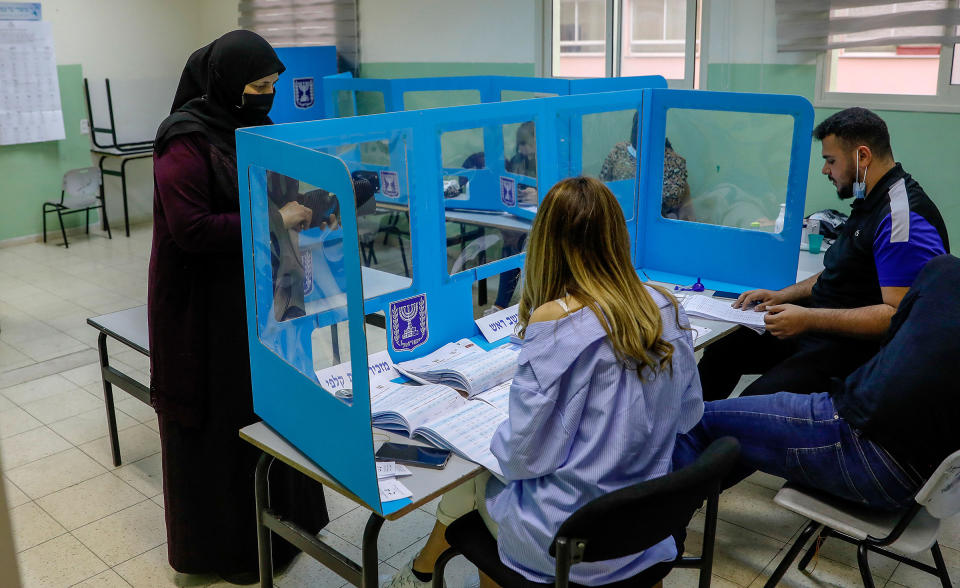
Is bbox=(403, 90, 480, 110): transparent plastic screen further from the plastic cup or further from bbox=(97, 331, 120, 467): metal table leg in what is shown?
bbox=(97, 331, 120, 467): metal table leg

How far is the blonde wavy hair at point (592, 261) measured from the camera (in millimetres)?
1557

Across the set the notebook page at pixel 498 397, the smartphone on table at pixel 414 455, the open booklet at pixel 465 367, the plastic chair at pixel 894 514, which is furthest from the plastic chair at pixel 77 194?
the plastic chair at pixel 894 514

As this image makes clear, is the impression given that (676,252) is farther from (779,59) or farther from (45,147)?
(45,147)

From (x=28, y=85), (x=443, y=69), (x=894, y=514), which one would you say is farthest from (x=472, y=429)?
(x=28, y=85)

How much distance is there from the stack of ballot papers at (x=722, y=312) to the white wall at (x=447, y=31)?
3.05 metres

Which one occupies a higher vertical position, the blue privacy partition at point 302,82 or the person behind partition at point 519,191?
the blue privacy partition at point 302,82

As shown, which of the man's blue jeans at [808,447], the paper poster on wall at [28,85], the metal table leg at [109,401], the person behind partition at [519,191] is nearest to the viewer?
the man's blue jeans at [808,447]

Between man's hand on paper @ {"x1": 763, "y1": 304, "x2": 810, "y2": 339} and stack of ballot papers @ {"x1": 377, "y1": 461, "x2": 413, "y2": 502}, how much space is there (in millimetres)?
1316

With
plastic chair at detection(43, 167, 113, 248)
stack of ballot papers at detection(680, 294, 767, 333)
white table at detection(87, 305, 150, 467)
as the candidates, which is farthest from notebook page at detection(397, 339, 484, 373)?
plastic chair at detection(43, 167, 113, 248)

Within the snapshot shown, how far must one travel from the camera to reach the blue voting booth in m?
1.68

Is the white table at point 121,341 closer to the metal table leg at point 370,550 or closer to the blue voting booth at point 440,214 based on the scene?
the blue voting booth at point 440,214

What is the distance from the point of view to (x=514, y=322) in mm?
2445

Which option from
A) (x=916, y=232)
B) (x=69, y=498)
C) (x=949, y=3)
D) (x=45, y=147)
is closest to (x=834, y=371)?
(x=916, y=232)

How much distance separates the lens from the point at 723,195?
9.92 feet
